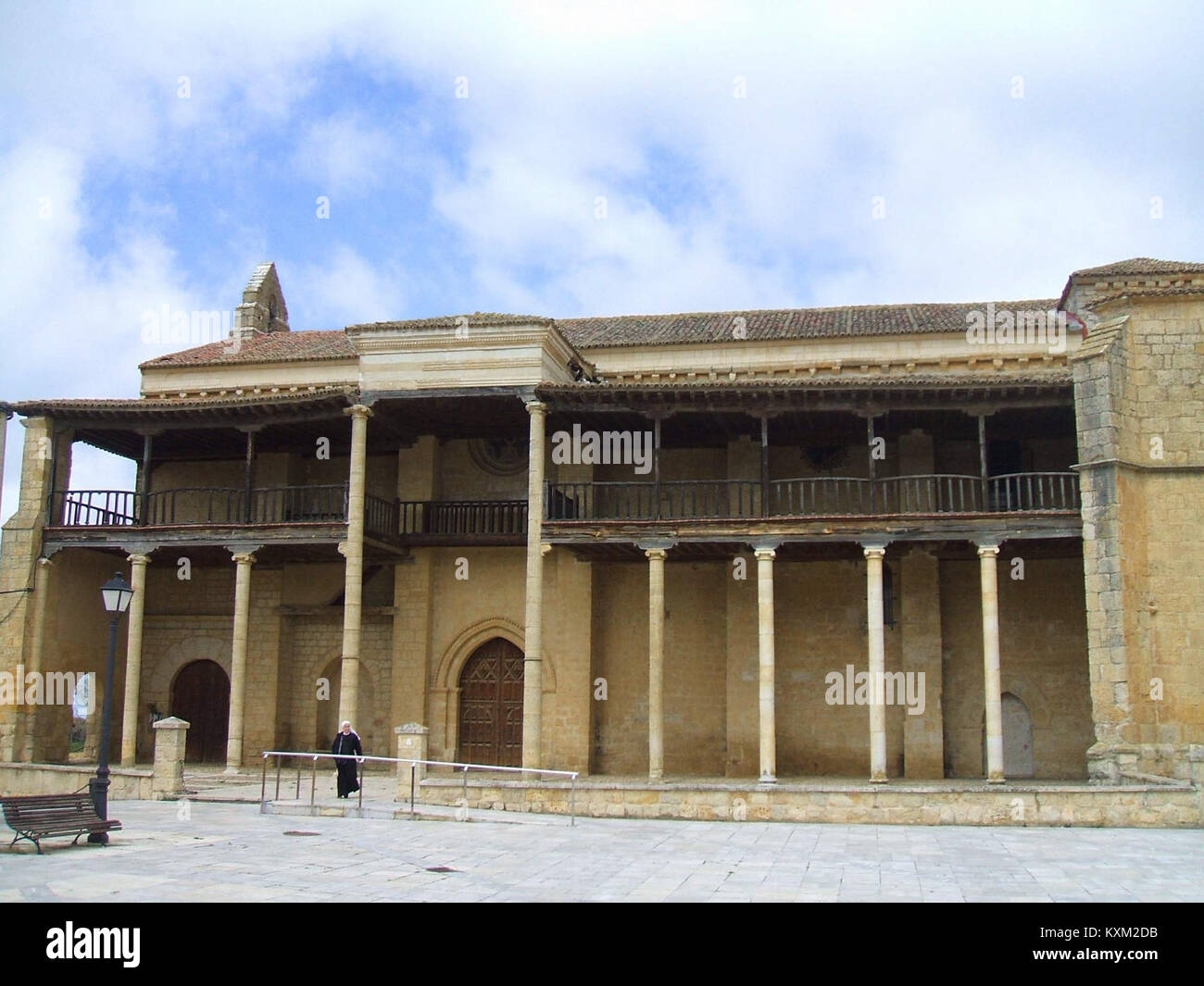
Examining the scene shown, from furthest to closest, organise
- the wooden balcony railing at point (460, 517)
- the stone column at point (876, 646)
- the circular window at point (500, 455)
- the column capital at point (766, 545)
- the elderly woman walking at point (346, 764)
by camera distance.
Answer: the circular window at point (500, 455), the wooden balcony railing at point (460, 517), the column capital at point (766, 545), the stone column at point (876, 646), the elderly woman walking at point (346, 764)

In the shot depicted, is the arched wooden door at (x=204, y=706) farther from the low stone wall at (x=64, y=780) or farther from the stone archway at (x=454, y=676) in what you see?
the stone archway at (x=454, y=676)

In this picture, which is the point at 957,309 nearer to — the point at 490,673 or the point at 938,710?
the point at 938,710

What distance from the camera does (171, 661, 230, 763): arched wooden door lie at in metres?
27.0

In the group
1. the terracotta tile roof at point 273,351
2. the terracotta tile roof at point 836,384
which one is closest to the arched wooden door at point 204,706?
the terracotta tile roof at point 273,351

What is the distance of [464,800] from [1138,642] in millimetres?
11021

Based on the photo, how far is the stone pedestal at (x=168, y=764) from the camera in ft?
63.0

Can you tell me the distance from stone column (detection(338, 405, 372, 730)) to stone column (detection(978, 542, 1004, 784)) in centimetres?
1130

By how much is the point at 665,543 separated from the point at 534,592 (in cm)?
259

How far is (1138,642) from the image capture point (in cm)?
1948

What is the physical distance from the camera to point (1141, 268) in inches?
859

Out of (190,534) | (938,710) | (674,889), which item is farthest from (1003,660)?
(190,534)

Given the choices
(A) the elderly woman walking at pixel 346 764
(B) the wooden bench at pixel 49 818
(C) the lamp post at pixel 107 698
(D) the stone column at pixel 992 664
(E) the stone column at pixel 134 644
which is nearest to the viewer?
(B) the wooden bench at pixel 49 818

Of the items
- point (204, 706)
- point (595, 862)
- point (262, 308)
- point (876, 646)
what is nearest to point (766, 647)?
point (876, 646)

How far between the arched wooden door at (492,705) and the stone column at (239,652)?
14.5 feet
